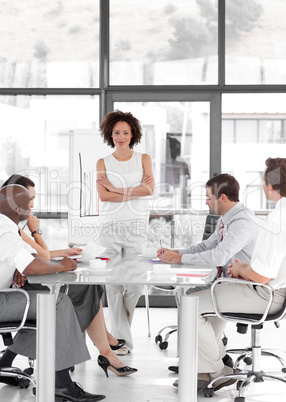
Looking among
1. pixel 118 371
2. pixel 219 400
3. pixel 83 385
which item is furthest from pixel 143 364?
pixel 219 400

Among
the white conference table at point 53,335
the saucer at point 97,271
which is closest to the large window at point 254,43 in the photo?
the saucer at point 97,271

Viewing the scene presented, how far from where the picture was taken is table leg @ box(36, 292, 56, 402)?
9.91ft

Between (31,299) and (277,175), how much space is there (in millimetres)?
1534

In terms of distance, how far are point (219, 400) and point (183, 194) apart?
334 cm

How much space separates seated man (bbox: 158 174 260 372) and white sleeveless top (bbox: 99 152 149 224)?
2.29 ft

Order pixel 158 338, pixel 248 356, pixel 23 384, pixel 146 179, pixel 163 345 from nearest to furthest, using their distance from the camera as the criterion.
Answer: pixel 23 384
pixel 248 356
pixel 146 179
pixel 163 345
pixel 158 338

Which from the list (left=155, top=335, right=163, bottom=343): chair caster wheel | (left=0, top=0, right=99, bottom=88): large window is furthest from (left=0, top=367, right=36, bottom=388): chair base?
(left=0, top=0, right=99, bottom=88): large window

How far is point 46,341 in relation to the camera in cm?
303

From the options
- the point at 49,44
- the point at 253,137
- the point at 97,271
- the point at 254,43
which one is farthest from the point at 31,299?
the point at 254,43

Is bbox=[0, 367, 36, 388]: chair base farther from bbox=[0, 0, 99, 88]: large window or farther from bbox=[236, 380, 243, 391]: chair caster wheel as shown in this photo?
bbox=[0, 0, 99, 88]: large window

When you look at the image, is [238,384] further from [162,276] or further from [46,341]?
[46,341]

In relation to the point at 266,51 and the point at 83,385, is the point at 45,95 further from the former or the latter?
the point at 83,385

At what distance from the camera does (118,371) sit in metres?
3.99

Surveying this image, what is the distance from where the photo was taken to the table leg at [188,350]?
9.91 feet
